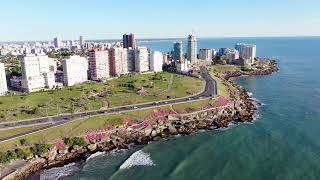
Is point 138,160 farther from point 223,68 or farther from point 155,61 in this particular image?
point 223,68

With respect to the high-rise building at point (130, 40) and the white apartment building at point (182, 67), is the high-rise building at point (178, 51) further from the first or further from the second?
the high-rise building at point (130, 40)

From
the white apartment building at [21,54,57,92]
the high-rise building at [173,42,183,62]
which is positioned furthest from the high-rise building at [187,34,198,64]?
the white apartment building at [21,54,57,92]

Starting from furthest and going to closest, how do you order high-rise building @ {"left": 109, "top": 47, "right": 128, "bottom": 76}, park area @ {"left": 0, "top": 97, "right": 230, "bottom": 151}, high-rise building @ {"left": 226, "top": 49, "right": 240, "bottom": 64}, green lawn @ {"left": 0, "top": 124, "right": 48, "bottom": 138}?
1. high-rise building @ {"left": 226, "top": 49, "right": 240, "bottom": 64}
2. high-rise building @ {"left": 109, "top": 47, "right": 128, "bottom": 76}
3. green lawn @ {"left": 0, "top": 124, "right": 48, "bottom": 138}
4. park area @ {"left": 0, "top": 97, "right": 230, "bottom": 151}

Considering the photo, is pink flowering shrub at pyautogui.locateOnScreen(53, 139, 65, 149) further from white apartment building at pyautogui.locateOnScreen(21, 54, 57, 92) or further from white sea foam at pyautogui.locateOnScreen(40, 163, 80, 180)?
white apartment building at pyautogui.locateOnScreen(21, 54, 57, 92)

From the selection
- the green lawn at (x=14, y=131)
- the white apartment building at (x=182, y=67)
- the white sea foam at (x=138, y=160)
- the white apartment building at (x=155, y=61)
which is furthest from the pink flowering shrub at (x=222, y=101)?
the white apartment building at (x=155, y=61)

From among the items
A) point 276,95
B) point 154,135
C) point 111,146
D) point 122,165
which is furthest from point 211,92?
point 122,165

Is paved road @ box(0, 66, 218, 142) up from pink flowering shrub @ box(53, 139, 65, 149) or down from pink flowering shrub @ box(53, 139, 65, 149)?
up
